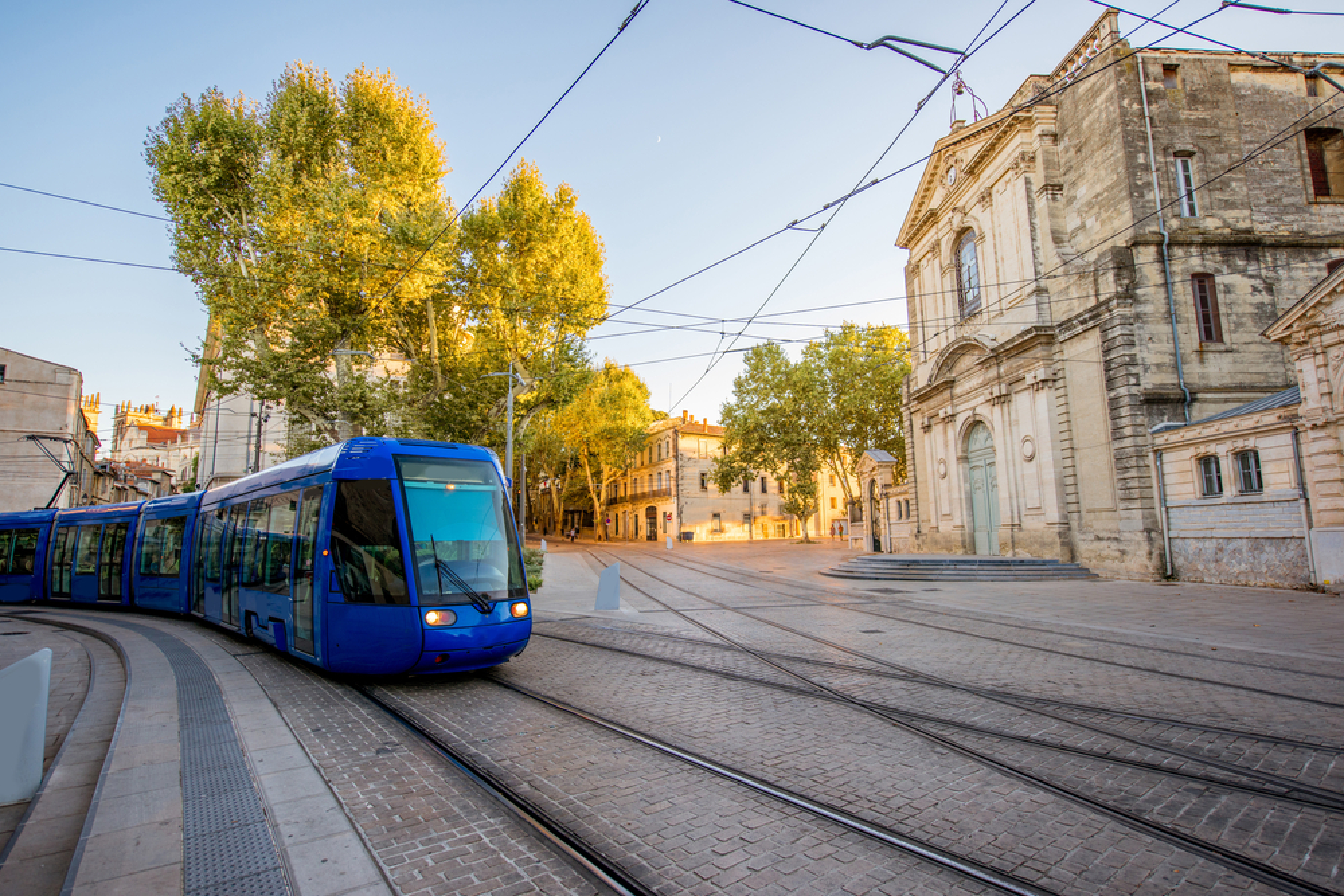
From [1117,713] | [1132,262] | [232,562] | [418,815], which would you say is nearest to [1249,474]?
[1132,262]

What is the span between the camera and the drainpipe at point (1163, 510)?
55.0 ft

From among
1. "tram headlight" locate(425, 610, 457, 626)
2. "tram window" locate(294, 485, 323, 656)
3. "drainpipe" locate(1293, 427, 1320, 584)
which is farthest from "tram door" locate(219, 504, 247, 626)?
"drainpipe" locate(1293, 427, 1320, 584)

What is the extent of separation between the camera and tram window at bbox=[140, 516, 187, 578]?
1257 centimetres

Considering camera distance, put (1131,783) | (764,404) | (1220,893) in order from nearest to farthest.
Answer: (1220,893), (1131,783), (764,404)

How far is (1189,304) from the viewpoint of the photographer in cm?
1819

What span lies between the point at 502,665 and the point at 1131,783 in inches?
244

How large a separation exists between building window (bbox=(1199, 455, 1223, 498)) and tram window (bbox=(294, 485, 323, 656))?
18.8 metres

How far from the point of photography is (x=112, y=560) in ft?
48.5

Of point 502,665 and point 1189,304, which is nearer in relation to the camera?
point 502,665

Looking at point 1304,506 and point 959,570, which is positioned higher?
point 1304,506

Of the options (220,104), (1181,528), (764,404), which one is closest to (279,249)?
(220,104)

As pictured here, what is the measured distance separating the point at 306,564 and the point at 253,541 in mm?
2353

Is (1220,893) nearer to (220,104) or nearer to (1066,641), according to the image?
(1066,641)

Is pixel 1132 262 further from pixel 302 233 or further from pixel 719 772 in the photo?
pixel 302 233
